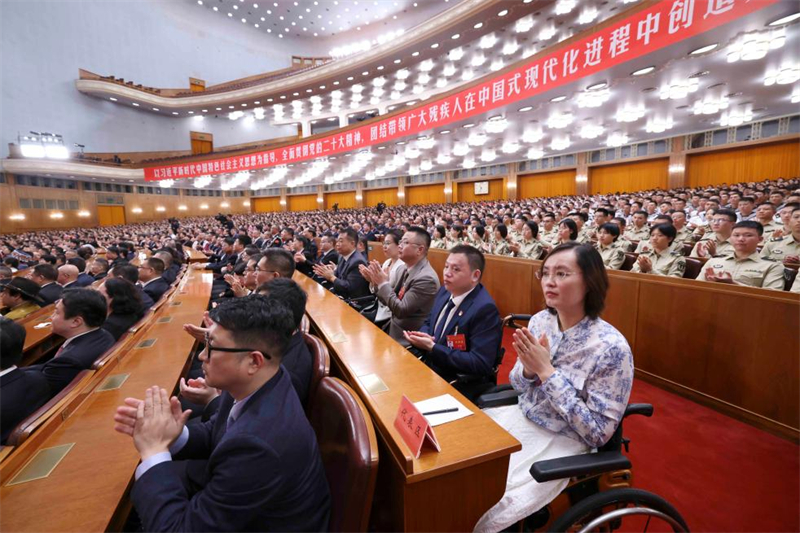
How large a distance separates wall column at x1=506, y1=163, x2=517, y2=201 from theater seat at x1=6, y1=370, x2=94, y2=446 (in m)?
19.8

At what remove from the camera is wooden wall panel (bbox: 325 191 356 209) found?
89.0ft

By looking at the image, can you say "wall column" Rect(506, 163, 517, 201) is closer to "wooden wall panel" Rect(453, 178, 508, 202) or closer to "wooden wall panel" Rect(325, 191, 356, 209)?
"wooden wall panel" Rect(453, 178, 508, 202)

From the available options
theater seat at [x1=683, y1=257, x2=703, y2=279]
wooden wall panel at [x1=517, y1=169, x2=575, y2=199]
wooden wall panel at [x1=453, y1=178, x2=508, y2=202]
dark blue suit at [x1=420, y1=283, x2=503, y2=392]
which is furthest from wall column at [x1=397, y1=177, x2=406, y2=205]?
dark blue suit at [x1=420, y1=283, x2=503, y2=392]

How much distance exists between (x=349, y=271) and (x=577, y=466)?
3.31 meters

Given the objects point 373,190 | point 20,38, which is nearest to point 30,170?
point 20,38

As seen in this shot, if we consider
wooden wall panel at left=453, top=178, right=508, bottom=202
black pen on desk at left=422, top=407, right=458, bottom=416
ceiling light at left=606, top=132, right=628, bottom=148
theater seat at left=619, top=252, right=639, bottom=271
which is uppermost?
ceiling light at left=606, top=132, right=628, bottom=148

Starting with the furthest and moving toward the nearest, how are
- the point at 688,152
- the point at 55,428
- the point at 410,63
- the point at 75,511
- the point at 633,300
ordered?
the point at 410,63
the point at 688,152
the point at 633,300
the point at 55,428
the point at 75,511

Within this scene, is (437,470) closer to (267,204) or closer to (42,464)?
(42,464)

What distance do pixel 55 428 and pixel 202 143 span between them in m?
31.2

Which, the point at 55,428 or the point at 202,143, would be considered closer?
the point at 55,428

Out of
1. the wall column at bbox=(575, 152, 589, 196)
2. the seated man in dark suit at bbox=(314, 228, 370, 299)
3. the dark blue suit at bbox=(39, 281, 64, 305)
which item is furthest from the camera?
the wall column at bbox=(575, 152, 589, 196)

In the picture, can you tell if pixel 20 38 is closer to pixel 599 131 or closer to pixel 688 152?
pixel 599 131

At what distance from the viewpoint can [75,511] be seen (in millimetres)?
989

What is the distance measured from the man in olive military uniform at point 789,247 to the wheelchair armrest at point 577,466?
3.56m
